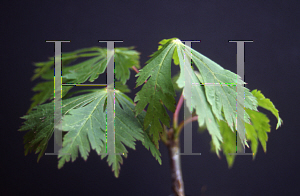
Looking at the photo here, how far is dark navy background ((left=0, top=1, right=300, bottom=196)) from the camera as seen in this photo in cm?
124

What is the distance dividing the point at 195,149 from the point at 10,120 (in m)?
1.06

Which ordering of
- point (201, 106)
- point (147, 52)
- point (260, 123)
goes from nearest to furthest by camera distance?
point (201, 106), point (260, 123), point (147, 52)

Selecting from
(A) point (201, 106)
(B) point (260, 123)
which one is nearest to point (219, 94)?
(A) point (201, 106)

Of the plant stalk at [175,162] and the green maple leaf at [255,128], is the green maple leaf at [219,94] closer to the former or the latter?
the green maple leaf at [255,128]

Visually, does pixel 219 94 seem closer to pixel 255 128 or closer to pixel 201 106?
pixel 201 106

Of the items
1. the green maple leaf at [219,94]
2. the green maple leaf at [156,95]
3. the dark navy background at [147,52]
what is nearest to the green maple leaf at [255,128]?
the green maple leaf at [219,94]

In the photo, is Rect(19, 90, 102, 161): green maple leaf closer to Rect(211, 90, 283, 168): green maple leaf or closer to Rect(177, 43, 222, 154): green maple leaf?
Rect(177, 43, 222, 154): green maple leaf

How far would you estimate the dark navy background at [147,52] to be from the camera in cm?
124

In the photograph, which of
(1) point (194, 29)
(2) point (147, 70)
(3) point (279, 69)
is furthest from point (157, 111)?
(3) point (279, 69)

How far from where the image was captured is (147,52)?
1.29 metres

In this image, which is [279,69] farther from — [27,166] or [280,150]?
[27,166]

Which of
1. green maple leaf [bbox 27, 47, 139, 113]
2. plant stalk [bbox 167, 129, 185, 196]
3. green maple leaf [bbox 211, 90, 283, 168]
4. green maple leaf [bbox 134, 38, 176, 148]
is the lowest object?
plant stalk [bbox 167, 129, 185, 196]

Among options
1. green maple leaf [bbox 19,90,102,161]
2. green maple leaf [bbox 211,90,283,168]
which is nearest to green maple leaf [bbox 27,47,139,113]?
green maple leaf [bbox 19,90,102,161]

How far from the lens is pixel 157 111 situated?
23.2 inches
